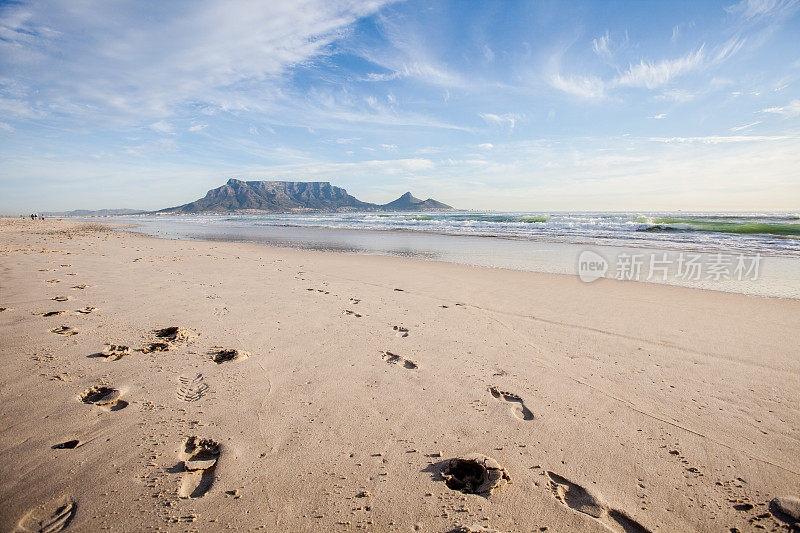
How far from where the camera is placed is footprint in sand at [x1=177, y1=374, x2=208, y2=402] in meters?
2.71

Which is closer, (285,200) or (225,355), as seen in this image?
(225,355)

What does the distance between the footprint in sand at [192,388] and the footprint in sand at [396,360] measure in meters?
1.70

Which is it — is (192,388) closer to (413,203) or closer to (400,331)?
(400,331)

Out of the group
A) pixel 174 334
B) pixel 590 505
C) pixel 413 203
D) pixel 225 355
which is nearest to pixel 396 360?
pixel 225 355

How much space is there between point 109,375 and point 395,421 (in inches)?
104

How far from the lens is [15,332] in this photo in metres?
3.72

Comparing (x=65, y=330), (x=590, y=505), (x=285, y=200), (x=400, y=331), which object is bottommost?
(x=590, y=505)

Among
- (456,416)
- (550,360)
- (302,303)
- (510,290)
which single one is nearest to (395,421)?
(456,416)

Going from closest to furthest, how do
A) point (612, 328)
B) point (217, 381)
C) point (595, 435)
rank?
1. point (595, 435)
2. point (217, 381)
3. point (612, 328)

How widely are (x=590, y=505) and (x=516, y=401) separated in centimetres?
100

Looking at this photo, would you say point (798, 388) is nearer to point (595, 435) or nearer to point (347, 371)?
point (595, 435)

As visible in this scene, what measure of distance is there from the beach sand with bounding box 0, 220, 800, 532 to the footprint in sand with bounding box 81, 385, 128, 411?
23 millimetres

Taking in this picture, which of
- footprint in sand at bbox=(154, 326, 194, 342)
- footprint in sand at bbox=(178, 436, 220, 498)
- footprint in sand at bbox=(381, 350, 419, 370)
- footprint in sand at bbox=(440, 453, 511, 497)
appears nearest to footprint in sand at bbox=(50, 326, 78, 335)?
footprint in sand at bbox=(154, 326, 194, 342)

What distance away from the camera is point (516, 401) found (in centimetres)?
283
